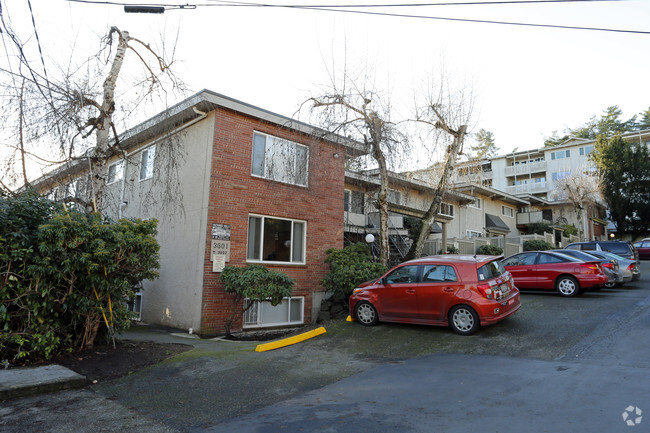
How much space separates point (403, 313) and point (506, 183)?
48.2 m

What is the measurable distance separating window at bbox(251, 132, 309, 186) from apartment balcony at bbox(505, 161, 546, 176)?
4400cm

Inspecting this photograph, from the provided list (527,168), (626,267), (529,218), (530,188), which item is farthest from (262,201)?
(527,168)

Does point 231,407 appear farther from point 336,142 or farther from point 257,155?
point 336,142

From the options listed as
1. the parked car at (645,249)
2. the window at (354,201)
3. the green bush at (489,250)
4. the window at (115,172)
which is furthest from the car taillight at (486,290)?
the parked car at (645,249)

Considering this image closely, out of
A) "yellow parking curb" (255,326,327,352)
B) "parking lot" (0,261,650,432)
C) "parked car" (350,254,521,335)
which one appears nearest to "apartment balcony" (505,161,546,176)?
"parking lot" (0,261,650,432)

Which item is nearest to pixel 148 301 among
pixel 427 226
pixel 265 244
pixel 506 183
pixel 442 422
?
pixel 265 244

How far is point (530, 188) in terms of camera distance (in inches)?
1907

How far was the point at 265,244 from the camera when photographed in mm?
12961

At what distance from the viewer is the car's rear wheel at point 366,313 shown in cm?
1014

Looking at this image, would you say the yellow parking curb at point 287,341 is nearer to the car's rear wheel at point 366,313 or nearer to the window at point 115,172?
the car's rear wheel at point 366,313

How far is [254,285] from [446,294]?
4.79 metres

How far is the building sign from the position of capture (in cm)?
1166

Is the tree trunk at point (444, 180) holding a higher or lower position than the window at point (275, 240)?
higher

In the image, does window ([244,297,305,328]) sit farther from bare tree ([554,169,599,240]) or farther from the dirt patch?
bare tree ([554,169,599,240])
